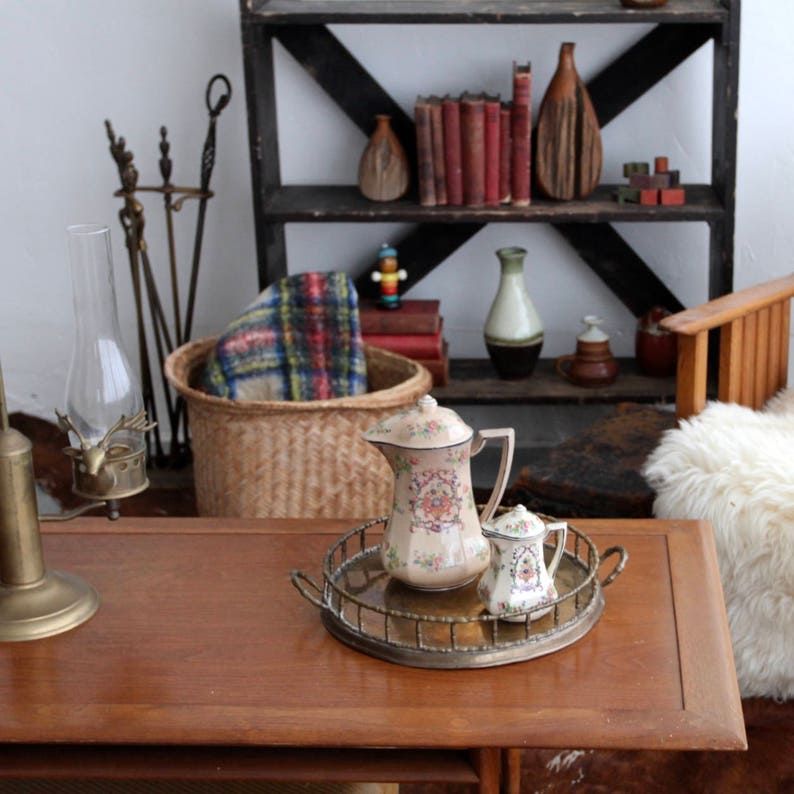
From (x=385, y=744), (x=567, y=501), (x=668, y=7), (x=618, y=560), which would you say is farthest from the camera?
(x=668, y=7)

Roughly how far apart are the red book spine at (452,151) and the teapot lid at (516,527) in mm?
1487

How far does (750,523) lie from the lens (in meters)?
2.07

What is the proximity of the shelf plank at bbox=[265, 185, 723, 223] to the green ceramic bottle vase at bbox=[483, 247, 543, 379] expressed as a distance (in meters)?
0.15

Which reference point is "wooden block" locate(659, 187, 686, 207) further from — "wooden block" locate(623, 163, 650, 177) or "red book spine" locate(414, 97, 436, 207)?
"red book spine" locate(414, 97, 436, 207)

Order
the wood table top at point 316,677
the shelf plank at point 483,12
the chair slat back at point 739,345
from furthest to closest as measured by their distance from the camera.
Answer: the shelf plank at point 483,12
the chair slat back at point 739,345
the wood table top at point 316,677

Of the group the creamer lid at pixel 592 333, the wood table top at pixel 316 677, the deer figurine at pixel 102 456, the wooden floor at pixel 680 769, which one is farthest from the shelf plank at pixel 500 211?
the deer figurine at pixel 102 456

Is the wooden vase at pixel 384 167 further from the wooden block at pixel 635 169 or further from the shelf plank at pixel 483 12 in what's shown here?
the wooden block at pixel 635 169

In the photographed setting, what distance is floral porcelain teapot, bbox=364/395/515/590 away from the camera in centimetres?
149

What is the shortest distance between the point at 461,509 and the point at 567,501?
3.37 feet

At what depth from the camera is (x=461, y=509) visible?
59.7 inches

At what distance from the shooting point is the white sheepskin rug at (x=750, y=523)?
2057 mm

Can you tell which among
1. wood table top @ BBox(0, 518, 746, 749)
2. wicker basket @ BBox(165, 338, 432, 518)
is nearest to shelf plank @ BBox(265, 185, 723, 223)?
wicker basket @ BBox(165, 338, 432, 518)

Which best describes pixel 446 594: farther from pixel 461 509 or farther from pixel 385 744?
pixel 385 744

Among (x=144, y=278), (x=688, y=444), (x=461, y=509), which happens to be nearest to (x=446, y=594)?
(x=461, y=509)
